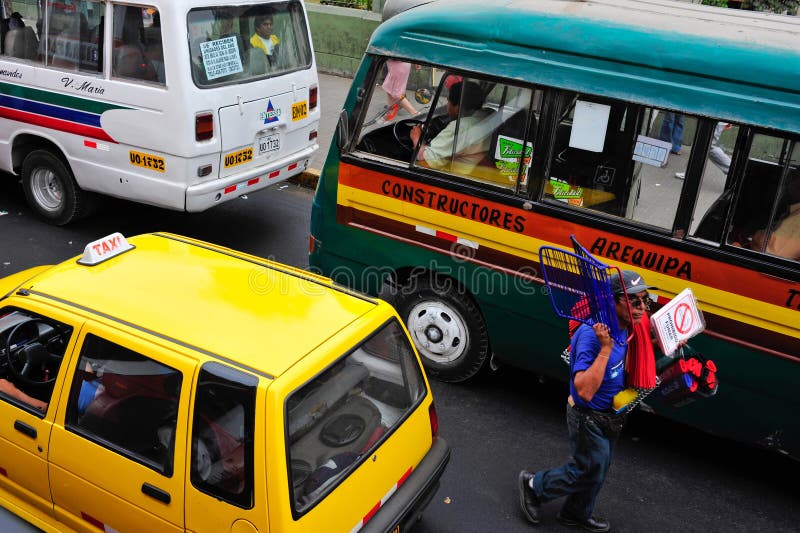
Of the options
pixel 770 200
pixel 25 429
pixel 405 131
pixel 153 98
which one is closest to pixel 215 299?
pixel 25 429

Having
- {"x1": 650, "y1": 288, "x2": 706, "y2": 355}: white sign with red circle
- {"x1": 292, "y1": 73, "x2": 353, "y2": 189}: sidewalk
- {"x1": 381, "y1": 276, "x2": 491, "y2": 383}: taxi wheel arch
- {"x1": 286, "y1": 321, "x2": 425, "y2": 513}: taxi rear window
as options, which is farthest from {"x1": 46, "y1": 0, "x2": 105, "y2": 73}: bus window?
{"x1": 650, "y1": 288, "x2": 706, "y2": 355}: white sign with red circle

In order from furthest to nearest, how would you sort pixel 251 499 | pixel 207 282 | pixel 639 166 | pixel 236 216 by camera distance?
pixel 236 216 < pixel 639 166 < pixel 207 282 < pixel 251 499

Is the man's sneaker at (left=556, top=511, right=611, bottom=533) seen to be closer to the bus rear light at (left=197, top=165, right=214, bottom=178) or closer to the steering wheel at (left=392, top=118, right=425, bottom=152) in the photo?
the steering wheel at (left=392, top=118, right=425, bottom=152)

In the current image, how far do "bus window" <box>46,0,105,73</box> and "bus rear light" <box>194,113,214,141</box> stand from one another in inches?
43.3

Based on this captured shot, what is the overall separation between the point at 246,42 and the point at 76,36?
5.02ft

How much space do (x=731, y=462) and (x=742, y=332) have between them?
1140mm

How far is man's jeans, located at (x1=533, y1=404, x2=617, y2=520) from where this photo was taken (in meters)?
3.96

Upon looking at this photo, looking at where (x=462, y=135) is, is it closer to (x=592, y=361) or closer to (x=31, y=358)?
(x=592, y=361)

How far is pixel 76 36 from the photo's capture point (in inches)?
273

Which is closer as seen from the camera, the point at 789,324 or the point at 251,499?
the point at 251,499

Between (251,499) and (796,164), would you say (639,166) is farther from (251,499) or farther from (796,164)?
(251,499)

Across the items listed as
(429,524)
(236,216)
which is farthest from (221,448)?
(236,216)

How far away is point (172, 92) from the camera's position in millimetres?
6445

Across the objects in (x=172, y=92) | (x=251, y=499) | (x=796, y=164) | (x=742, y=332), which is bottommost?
(x=251, y=499)
